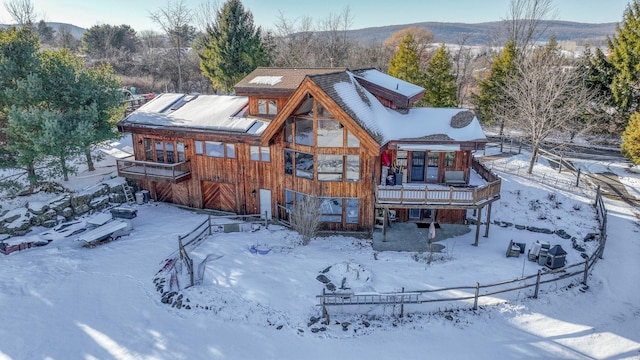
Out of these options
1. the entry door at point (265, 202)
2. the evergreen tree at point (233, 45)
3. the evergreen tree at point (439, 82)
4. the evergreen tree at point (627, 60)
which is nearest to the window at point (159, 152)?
the entry door at point (265, 202)

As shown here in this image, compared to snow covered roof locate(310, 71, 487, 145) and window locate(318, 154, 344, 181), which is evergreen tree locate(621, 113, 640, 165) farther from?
window locate(318, 154, 344, 181)

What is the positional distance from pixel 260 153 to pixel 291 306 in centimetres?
911

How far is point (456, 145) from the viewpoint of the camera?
19.2m

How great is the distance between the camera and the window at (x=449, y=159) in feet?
65.8

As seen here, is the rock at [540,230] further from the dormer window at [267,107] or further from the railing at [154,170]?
the railing at [154,170]

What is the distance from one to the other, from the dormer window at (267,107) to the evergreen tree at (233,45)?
19.3 metres

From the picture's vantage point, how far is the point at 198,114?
23438 mm

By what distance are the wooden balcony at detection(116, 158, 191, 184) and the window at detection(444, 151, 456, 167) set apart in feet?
46.4

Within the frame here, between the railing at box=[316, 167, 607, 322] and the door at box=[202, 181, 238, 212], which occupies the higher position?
the door at box=[202, 181, 238, 212]

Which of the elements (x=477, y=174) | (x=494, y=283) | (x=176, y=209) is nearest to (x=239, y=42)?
(x=176, y=209)

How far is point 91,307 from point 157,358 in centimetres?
409

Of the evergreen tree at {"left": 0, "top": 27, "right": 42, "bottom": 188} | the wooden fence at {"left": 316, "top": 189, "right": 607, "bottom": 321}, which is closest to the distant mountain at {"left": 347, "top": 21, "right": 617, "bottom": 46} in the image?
the evergreen tree at {"left": 0, "top": 27, "right": 42, "bottom": 188}

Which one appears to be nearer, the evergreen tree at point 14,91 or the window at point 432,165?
the evergreen tree at point 14,91

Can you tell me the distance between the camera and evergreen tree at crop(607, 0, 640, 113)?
33.0 m
